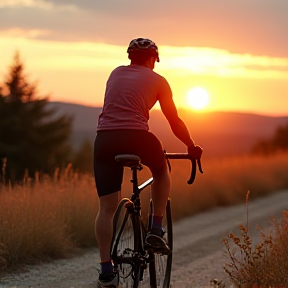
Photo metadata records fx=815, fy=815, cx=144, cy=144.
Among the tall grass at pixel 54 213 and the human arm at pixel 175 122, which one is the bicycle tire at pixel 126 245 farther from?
the tall grass at pixel 54 213

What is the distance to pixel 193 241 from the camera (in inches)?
496

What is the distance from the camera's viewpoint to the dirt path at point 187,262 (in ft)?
29.3

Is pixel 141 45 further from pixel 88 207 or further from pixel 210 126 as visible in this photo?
pixel 210 126

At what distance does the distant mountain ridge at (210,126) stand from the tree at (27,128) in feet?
229

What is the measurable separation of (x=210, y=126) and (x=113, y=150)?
5948 inches

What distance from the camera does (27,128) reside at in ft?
142

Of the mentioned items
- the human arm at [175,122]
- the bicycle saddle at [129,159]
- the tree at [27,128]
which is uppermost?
the human arm at [175,122]

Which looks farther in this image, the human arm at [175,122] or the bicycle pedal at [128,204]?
the human arm at [175,122]

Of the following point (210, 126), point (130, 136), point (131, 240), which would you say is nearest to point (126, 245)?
point (131, 240)

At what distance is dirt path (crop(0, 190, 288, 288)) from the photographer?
8945mm

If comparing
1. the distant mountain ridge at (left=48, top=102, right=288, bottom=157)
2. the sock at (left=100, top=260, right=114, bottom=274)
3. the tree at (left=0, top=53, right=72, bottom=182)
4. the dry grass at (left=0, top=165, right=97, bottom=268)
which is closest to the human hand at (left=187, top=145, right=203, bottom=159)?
the sock at (left=100, top=260, right=114, bottom=274)

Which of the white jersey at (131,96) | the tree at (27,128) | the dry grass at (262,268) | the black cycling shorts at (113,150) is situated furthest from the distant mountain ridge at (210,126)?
the black cycling shorts at (113,150)

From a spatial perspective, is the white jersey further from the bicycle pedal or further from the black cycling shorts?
the bicycle pedal

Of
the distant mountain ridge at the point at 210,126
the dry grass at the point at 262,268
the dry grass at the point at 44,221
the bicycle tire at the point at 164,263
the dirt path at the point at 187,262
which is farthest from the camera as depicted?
the distant mountain ridge at the point at 210,126
